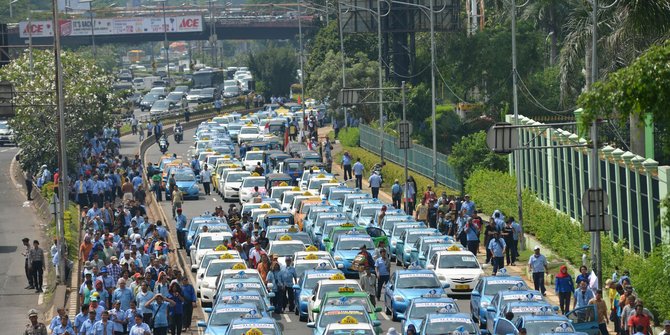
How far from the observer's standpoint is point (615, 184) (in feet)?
148

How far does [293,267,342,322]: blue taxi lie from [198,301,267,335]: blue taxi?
13.7ft

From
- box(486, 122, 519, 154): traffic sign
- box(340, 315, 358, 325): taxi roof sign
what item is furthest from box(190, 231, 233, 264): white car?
box(340, 315, 358, 325): taxi roof sign

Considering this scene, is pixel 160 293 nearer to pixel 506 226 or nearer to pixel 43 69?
pixel 506 226

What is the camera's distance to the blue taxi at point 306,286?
3756cm

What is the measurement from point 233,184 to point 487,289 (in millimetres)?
28624

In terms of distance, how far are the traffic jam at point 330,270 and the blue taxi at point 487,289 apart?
1.2 inches

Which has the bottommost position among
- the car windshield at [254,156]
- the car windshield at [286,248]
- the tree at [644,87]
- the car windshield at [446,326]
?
the car windshield at [254,156]

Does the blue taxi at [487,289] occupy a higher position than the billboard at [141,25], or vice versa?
the billboard at [141,25]

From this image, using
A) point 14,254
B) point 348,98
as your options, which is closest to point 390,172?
point 348,98

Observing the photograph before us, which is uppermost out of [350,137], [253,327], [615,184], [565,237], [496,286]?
[615,184]

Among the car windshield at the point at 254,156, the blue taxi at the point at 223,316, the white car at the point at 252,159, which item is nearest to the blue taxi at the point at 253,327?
the blue taxi at the point at 223,316

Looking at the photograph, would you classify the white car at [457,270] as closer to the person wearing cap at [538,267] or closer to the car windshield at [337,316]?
the person wearing cap at [538,267]

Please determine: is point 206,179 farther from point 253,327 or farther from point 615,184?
point 253,327

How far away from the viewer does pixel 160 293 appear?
34.5 m
